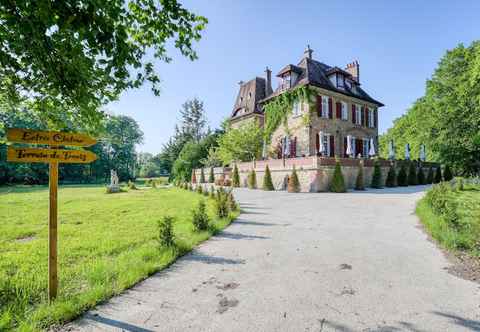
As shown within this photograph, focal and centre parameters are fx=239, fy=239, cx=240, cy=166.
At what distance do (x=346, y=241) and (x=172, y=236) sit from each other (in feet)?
10.7

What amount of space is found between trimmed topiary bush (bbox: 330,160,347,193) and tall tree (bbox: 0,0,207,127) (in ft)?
40.6

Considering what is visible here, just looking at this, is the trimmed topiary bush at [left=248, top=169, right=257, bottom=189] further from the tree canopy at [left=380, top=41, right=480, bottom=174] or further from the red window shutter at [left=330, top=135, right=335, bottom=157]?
the tree canopy at [left=380, top=41, right=480, bottom=174]

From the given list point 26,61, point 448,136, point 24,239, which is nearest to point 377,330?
point 26,61

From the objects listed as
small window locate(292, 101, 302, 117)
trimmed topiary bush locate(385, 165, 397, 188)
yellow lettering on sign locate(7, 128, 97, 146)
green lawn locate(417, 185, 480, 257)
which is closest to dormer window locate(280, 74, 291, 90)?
small window locate(292, 101, 302, 117)

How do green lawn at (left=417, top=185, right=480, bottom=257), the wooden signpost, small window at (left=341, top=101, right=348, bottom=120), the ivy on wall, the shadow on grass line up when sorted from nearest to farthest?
the shadow on grass < the wooden signpost < green lawn at (left=417, top=185, right=480, bottom=257) < the ivy on wall < small window at (left=341, top=101, right=348, bottom=120)

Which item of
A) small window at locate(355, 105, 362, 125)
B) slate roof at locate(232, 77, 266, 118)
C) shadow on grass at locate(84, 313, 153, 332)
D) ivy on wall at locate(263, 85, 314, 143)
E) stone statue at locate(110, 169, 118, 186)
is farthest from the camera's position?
slate roof at locate(232, 77, 266, 118)

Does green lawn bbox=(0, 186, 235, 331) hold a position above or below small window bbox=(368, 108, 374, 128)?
below

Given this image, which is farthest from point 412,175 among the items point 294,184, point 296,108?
point 294,184

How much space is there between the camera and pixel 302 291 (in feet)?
8.73

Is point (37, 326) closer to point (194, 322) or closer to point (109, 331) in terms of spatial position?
point (109, 331)

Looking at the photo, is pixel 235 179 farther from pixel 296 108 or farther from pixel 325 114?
pixel 325 114

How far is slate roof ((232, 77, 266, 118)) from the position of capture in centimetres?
2704

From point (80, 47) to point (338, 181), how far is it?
542 inches

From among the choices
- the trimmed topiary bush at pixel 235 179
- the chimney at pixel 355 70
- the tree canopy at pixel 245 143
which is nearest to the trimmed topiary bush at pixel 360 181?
the trimmed topiary bush at pixel 235 179
